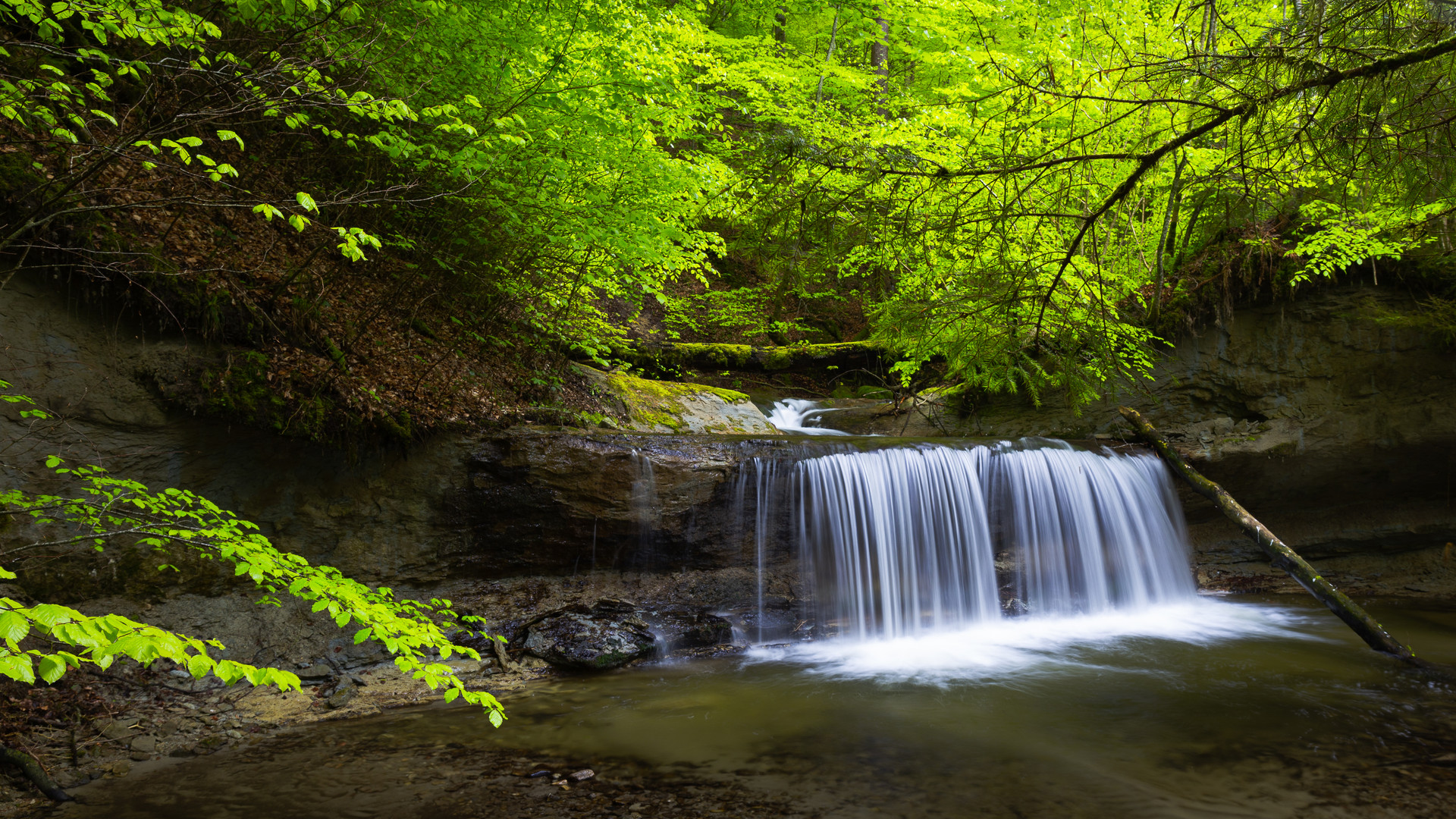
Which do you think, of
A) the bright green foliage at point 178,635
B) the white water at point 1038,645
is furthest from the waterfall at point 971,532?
the bright green foliage at point 178,635

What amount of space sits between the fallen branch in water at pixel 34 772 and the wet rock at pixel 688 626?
159 inches

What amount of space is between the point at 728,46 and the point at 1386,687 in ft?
43.3

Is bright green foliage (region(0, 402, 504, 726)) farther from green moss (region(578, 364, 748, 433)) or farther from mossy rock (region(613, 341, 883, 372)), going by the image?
mossy rock (region(613, 341, 883, 372))

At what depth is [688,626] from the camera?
665cm

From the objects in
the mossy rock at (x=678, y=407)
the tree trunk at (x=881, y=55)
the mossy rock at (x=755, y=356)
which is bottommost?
the mossy rock at (x=678, y=407)

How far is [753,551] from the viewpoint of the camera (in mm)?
7152

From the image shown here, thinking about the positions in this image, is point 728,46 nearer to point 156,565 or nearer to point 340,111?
point 340,111

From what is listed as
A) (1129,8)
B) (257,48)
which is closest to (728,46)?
(1129,8)

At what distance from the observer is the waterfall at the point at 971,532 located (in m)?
7.27

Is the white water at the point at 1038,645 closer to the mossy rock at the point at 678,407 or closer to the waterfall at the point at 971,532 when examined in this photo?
the waterfall at the point at 971,532

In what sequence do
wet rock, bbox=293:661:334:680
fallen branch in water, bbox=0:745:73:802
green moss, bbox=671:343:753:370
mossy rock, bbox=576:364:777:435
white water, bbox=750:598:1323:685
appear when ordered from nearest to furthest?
1. fallen branch in water, bbox=0:745:73:802
2. wet rock, bbox=293:661:334:680
3. white water, bbox=750:598:1323:685
4. mossy rock, bbox=576:364:777:435
5. green moss, bbox=671:343:753:370

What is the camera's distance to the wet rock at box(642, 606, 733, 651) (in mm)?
6520

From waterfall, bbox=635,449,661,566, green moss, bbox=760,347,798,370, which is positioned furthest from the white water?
green moss, bbox=760,347,798,370

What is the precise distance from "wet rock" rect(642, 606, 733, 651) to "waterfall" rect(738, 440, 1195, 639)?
1.73 ft
